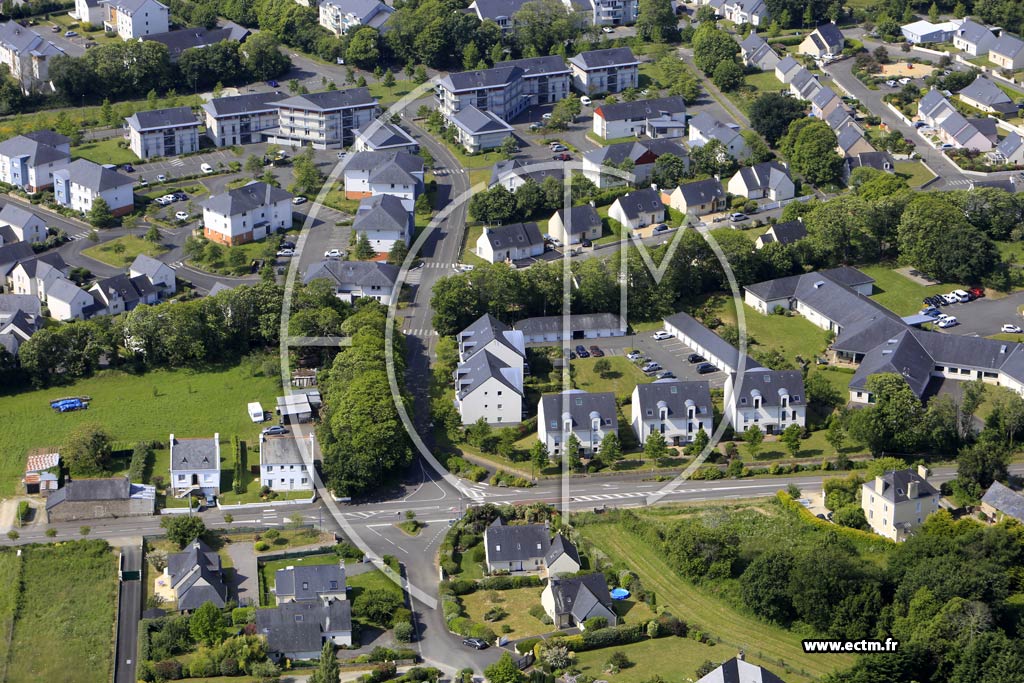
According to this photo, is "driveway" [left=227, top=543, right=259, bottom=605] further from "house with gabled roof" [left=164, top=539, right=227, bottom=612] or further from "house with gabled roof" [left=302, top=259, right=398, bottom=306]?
"house with gabled roof" [left=302, top=259, right=398, bottom=306]

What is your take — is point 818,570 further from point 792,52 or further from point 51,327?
point 792,52

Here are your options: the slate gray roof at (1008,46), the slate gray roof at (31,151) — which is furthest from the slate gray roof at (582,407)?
the slate gray roof at (1008,46)

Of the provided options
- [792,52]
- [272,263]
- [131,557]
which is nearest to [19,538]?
[131,557]

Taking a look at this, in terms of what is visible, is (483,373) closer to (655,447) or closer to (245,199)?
(655,447)

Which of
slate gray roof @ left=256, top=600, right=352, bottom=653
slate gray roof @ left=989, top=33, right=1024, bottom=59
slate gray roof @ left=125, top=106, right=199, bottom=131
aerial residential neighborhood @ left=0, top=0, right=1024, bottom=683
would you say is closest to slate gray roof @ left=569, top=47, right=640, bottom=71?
aerial residential neighborhood @ left=0, top=0, right=1024, bottom=683

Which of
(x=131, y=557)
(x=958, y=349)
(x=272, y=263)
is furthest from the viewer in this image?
(x=272, y=263)
